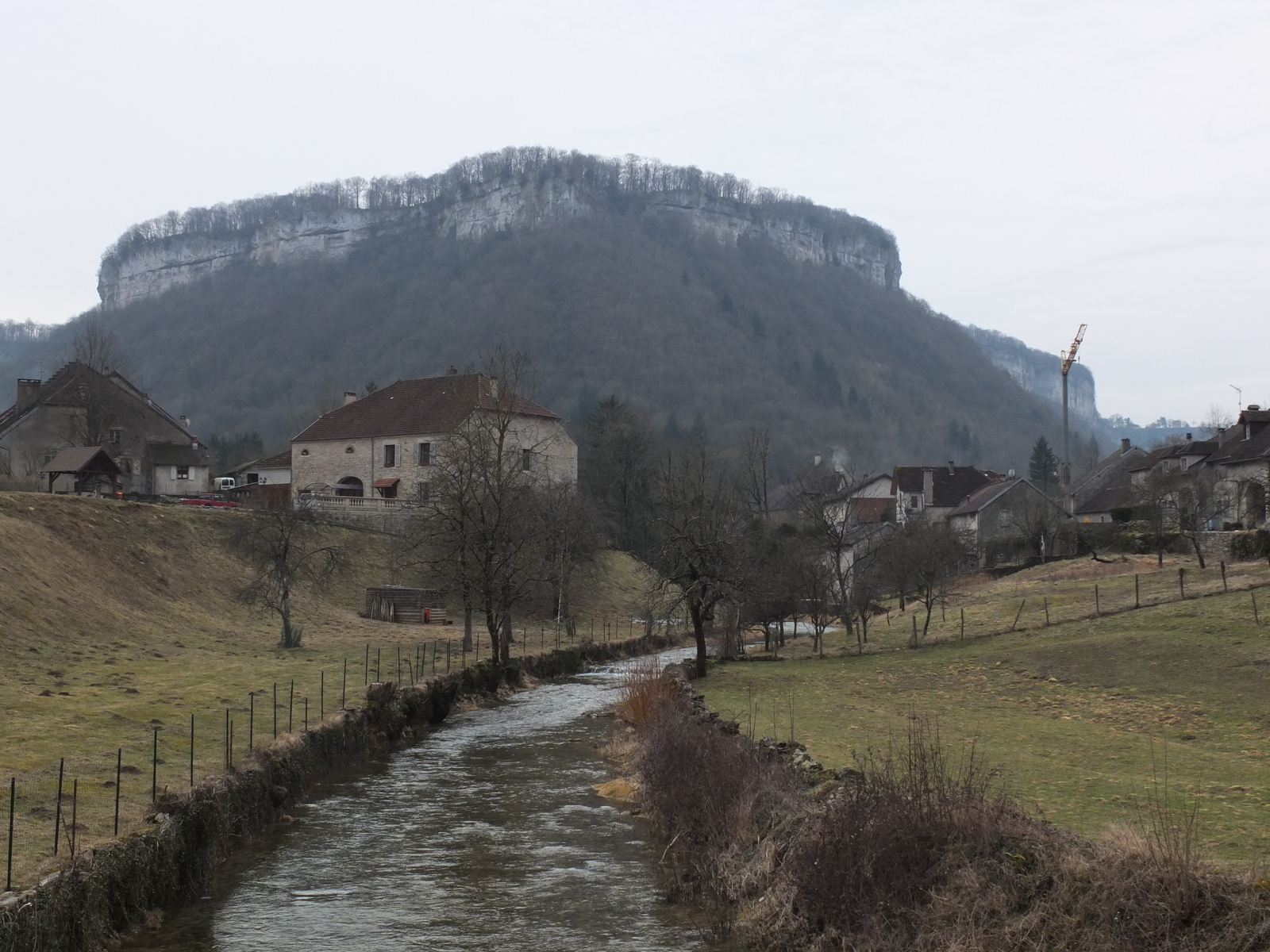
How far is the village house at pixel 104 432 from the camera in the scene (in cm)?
7706

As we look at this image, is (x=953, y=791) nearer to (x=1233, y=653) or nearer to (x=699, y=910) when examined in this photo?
(x=699, y=910)

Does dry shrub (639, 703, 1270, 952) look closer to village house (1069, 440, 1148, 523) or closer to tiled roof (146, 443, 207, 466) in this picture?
village house (1069, 440, 1148, 523)

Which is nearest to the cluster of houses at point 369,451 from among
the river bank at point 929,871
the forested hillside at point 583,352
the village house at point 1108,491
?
the village house at point 1108,491

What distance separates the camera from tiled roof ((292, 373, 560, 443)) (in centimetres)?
7872

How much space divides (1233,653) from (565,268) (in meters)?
160

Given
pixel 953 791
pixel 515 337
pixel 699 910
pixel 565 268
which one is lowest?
pixel 699 910

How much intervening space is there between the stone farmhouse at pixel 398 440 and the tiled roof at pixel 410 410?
3.2 inches

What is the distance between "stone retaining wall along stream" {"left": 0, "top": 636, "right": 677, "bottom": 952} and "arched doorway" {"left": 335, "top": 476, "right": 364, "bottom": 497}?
53966 mm

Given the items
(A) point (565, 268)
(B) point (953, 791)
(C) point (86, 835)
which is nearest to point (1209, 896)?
(B) point (953, 791)

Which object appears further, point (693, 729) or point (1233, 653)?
point (1233, 653)

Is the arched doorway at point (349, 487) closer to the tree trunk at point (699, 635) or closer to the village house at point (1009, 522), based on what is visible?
the village house at point (1009, 522)

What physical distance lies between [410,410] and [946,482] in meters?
50.7

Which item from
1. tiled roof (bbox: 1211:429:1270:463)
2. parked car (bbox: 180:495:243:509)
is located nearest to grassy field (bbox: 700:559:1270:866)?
tiled roof (bbox: 1211:429:1270:463)

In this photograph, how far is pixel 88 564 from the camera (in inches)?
1799
